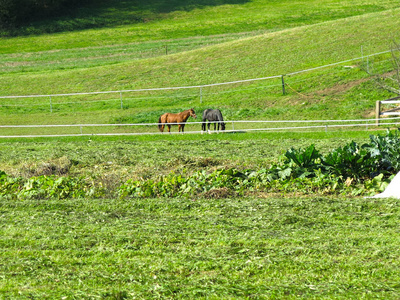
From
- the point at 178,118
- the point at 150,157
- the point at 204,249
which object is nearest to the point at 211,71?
the point at 178,118

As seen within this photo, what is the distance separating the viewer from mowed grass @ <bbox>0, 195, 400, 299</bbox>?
498cm

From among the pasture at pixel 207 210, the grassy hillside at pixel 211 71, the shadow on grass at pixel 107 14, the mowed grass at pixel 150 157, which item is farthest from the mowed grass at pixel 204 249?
the shadow on grass at pixel 107 14

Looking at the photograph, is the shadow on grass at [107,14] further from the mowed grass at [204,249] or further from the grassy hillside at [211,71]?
the mowed grass at [204,249]

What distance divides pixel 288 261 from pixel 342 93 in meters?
24.7

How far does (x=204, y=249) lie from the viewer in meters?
6.21

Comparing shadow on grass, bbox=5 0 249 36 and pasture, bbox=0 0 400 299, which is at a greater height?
shadow on grass, bbox=5 0 249 36

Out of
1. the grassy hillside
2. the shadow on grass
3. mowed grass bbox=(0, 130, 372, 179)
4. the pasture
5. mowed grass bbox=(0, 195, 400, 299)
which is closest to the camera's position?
mowed grass bbox=(0, 195, 400, 299)

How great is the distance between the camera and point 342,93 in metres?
29.0

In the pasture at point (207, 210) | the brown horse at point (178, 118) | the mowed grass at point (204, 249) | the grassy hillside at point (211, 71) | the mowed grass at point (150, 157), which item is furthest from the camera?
the grassy hillside at point (211, 71)

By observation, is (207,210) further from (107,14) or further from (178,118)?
(107,14)

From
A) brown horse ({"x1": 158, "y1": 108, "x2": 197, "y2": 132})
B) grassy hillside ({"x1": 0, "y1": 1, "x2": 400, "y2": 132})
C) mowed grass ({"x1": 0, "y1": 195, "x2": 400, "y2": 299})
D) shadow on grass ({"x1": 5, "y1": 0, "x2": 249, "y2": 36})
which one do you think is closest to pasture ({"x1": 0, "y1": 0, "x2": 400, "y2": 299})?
mowed grass ({"x1": 0, "y1": 195, "x2": 400, "y2": 299})

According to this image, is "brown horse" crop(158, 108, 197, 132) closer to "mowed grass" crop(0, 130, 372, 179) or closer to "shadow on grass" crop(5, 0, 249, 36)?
"mowed grass" crop(0, 130, 372, 179)

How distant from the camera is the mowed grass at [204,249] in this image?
16.3 ft

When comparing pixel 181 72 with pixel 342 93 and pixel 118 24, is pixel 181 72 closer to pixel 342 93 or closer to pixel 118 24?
pixel 342 93
